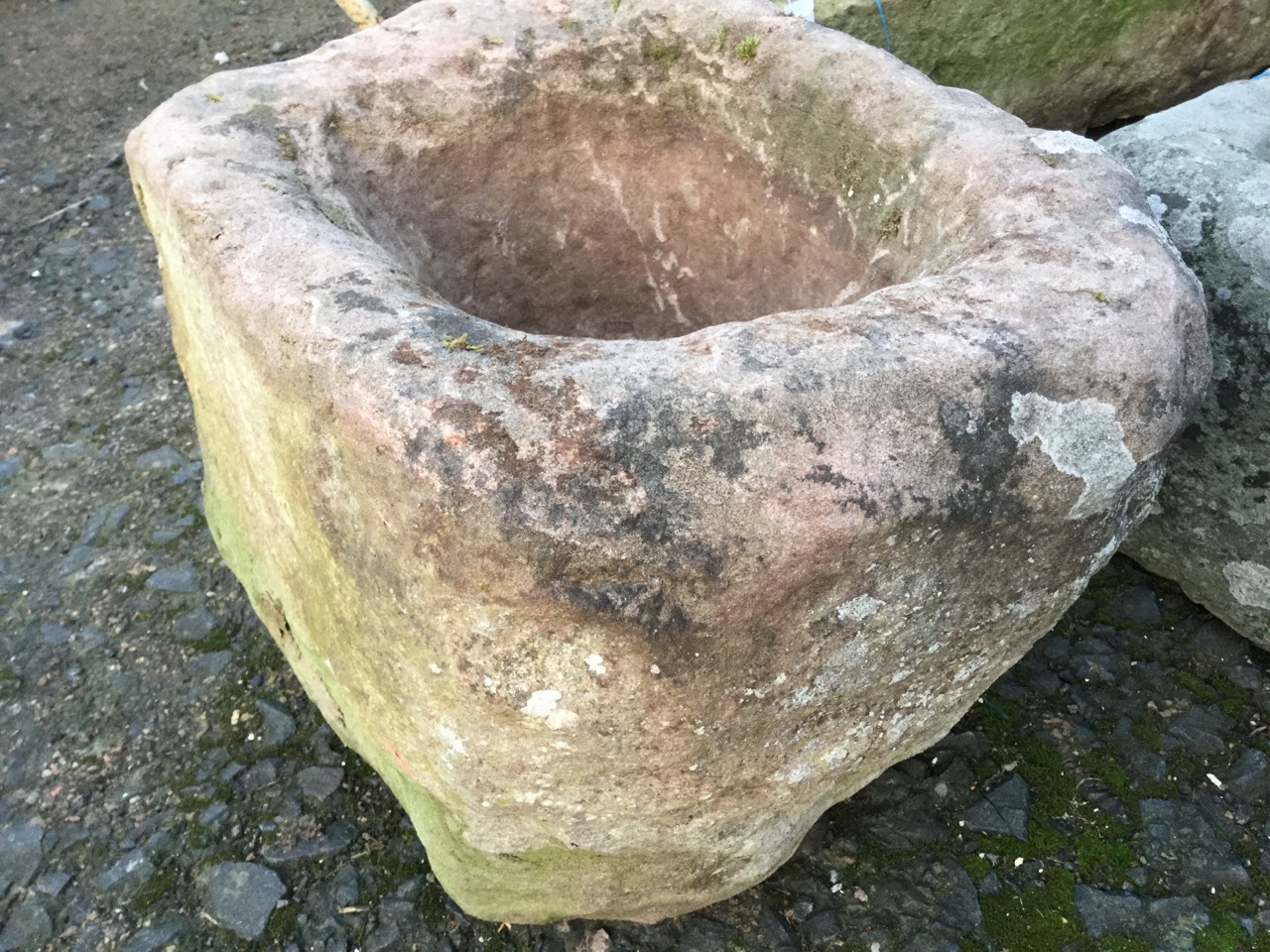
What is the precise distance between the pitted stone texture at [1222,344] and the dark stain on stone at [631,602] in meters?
1.26

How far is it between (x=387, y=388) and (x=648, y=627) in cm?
35

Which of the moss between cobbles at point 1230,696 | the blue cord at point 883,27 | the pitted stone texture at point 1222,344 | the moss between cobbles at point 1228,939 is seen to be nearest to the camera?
the moss between cobbles at point 1228,939

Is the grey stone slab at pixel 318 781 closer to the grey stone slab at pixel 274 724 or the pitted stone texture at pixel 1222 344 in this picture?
the grey stone slab at pixel 274 724

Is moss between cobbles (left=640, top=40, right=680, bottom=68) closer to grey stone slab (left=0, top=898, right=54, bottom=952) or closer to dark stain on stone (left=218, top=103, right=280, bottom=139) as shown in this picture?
dark stain on stone (left=218, top=103, right=280, bottom=139)

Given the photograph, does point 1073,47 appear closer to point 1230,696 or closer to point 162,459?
point 1230,696

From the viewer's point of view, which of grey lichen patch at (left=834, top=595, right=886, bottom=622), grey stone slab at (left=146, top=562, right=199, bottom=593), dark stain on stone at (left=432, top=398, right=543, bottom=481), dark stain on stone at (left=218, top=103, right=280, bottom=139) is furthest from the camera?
grey stone slab at (left=146, top=562, right=199, bottom=593)

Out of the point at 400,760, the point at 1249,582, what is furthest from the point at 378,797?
the point at 1249,582

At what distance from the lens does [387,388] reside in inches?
41.1

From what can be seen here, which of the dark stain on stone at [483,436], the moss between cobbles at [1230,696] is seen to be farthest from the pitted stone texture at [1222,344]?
the dark stain on stone at [483,436]

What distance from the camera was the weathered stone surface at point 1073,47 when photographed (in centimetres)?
297

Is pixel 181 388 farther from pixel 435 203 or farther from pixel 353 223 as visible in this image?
pixel 353 223

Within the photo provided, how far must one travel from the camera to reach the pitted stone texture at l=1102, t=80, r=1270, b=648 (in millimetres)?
1760

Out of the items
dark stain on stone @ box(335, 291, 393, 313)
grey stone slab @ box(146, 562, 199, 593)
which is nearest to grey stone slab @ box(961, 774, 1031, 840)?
dark stain on stone @ box(335, 291, 393, 313)

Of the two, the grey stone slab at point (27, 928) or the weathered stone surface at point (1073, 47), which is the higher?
the weathered stone surface at point (1073, 47)
